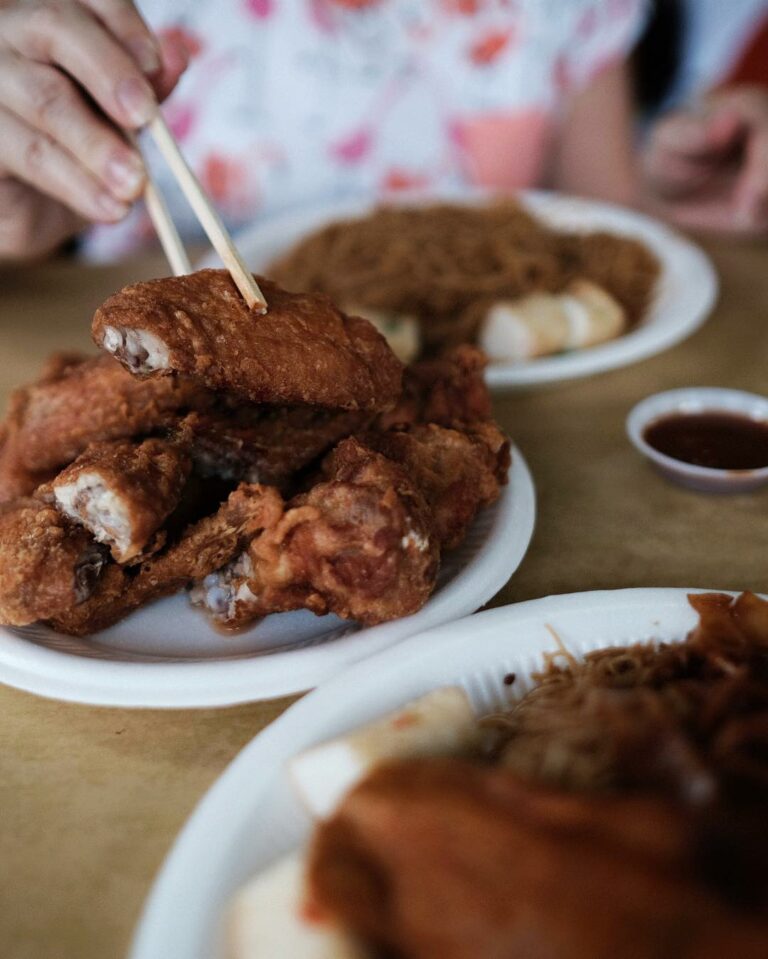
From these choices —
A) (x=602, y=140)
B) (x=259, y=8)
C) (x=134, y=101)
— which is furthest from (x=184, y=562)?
(x=602, y=140)

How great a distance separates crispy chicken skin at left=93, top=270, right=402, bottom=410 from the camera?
152 centimetres

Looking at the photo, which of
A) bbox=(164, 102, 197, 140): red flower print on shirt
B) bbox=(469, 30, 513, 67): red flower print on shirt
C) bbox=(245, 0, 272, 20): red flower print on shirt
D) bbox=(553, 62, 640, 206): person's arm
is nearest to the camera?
bbox=(245, 0, 272, 20): red flower print on shirt

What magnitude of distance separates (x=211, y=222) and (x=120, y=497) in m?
0.67

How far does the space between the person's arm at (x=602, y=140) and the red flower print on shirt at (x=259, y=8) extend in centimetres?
171

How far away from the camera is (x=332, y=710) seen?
1.29 meters

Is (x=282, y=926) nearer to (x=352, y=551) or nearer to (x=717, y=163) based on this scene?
(x=352, y=551)

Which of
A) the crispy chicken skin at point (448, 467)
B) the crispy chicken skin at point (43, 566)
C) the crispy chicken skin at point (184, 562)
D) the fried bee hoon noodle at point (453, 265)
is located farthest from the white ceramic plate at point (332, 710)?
the fried bee hoon noodle at point (453, 265)

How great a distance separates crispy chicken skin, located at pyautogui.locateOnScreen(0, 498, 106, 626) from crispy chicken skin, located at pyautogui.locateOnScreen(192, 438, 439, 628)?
0.30 meters

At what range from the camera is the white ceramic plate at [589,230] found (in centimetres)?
268

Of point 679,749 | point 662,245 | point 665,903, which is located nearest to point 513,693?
point 679,749

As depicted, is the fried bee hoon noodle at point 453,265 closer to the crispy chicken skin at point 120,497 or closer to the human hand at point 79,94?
the human hand at point 79,94

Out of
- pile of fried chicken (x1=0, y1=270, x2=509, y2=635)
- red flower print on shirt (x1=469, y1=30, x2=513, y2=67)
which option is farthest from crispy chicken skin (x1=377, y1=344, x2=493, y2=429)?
red flower print on shirt (x1=469, y1=30, x2=513, y2=67)

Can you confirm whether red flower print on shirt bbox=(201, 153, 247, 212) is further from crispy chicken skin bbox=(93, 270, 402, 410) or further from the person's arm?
crispy chicken skin bbox=(93, 270, 402, 410)

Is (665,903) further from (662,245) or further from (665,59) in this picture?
(665,59)
